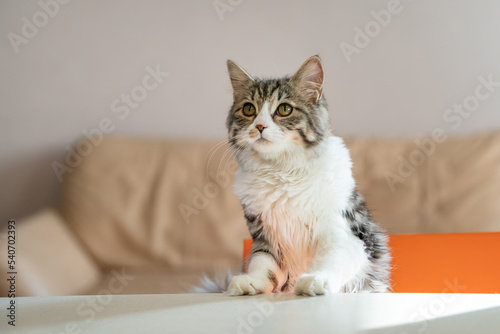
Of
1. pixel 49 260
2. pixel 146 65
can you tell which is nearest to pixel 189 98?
pixel 146 65

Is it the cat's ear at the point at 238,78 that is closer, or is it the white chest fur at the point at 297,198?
the white chest fur at the point at 297,198

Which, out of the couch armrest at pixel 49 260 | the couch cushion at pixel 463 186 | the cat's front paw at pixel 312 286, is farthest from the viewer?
the couch cushion at pixel 463 186

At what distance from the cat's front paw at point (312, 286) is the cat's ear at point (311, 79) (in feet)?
1.57

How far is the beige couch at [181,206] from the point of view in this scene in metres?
1.93

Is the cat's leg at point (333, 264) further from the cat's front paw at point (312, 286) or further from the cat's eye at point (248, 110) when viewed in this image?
the cat's eye at point (248, 110)

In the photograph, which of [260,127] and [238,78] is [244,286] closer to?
[260,127]

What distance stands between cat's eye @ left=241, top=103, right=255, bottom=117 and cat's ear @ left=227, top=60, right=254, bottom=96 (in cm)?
7

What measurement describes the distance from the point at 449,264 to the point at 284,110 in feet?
2.12

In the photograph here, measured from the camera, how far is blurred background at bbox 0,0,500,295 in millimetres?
2115

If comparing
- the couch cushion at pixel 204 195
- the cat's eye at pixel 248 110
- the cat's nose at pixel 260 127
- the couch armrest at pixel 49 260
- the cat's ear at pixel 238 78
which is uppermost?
the cat's ear at pixel 238 78

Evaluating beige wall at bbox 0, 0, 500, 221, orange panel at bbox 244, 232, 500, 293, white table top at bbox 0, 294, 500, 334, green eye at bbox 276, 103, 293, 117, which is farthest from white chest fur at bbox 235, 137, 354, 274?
beige wall at bbox 0, 0, 500, 221

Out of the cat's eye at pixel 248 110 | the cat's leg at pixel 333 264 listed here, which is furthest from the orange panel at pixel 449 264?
the cat's eye at pixel 248 110

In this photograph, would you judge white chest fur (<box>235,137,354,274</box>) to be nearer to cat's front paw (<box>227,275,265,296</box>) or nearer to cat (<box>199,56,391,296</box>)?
cat (<box>199,56,391,296</box>)

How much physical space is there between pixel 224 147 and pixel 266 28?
2.29ft
